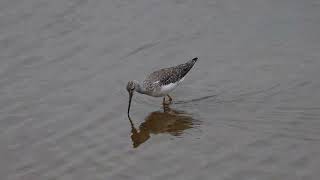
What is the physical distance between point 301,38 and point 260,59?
1465 mm

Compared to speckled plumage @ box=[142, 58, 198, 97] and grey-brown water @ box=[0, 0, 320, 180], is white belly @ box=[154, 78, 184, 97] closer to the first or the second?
speckled plumage @ box=[142, 58, 198, 97]

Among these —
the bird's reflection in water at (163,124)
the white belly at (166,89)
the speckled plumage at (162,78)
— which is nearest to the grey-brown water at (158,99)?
the bird's reflection in water at (163,124)

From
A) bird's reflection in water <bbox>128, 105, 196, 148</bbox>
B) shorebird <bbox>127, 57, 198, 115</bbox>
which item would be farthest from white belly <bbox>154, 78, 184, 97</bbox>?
bird's reflection in water <bbox>128, 105, 196, 148</bbox>

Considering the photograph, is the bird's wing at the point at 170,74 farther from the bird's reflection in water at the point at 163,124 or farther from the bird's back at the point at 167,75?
the bird's reflection in water at the point at 163,124

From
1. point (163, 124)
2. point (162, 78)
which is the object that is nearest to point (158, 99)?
point (162, 78)

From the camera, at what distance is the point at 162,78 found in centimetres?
1410

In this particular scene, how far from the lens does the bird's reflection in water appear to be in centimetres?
1294

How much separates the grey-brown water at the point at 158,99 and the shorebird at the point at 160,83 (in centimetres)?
40

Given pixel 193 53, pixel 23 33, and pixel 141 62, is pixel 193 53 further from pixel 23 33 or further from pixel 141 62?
pixel 23 33

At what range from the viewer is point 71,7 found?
1964 cm

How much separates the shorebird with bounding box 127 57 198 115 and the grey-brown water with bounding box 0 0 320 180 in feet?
1.30

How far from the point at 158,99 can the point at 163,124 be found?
4.85ft

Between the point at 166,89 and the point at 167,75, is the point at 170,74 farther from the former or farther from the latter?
the point at 166,89

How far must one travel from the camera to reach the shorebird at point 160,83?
13886 mm
